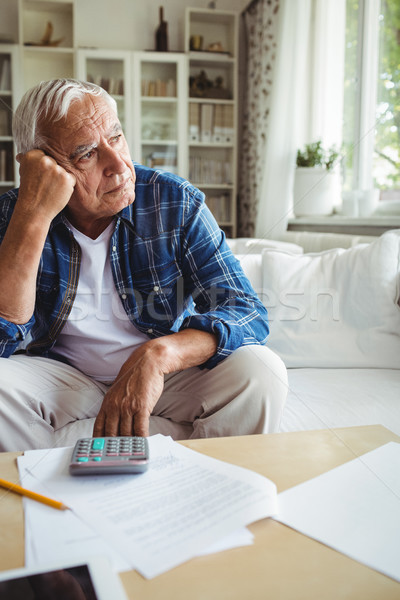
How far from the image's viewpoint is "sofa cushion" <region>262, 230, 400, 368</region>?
4.61ft

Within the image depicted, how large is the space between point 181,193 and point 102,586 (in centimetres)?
84

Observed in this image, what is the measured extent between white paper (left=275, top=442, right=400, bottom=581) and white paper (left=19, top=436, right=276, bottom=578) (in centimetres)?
4

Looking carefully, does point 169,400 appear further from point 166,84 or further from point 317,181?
point 166,84

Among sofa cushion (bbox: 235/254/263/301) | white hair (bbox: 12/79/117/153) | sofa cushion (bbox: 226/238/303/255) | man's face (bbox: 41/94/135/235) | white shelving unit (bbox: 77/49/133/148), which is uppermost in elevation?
white shelving unit (bbox: 77/49/133/148)

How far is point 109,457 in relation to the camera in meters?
0.60

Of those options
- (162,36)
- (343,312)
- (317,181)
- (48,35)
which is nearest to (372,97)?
(317,181)

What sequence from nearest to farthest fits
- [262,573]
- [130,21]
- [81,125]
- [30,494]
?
[262,573] → [30,494] → [81,125] → [130,21]

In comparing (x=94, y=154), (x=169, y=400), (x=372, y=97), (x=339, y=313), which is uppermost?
(x=372, y=97)

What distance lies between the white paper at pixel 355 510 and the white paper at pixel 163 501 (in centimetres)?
4

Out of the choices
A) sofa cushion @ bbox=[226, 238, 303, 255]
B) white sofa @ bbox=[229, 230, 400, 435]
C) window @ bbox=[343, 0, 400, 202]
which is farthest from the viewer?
window @ bbox=[343, 0, 400, 202]

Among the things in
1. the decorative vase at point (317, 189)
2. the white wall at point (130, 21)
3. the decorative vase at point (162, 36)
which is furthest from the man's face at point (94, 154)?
the white wall at point (130, 21)

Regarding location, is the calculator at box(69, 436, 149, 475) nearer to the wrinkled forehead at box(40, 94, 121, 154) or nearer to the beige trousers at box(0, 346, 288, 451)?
the beige trousers at box(0, 346, 288, 451)

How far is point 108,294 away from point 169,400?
27 centimetres

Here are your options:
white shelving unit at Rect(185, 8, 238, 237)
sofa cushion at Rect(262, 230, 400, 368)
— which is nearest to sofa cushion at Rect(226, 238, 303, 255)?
sofa cushion at Rect(262, 230, 400, 368)
